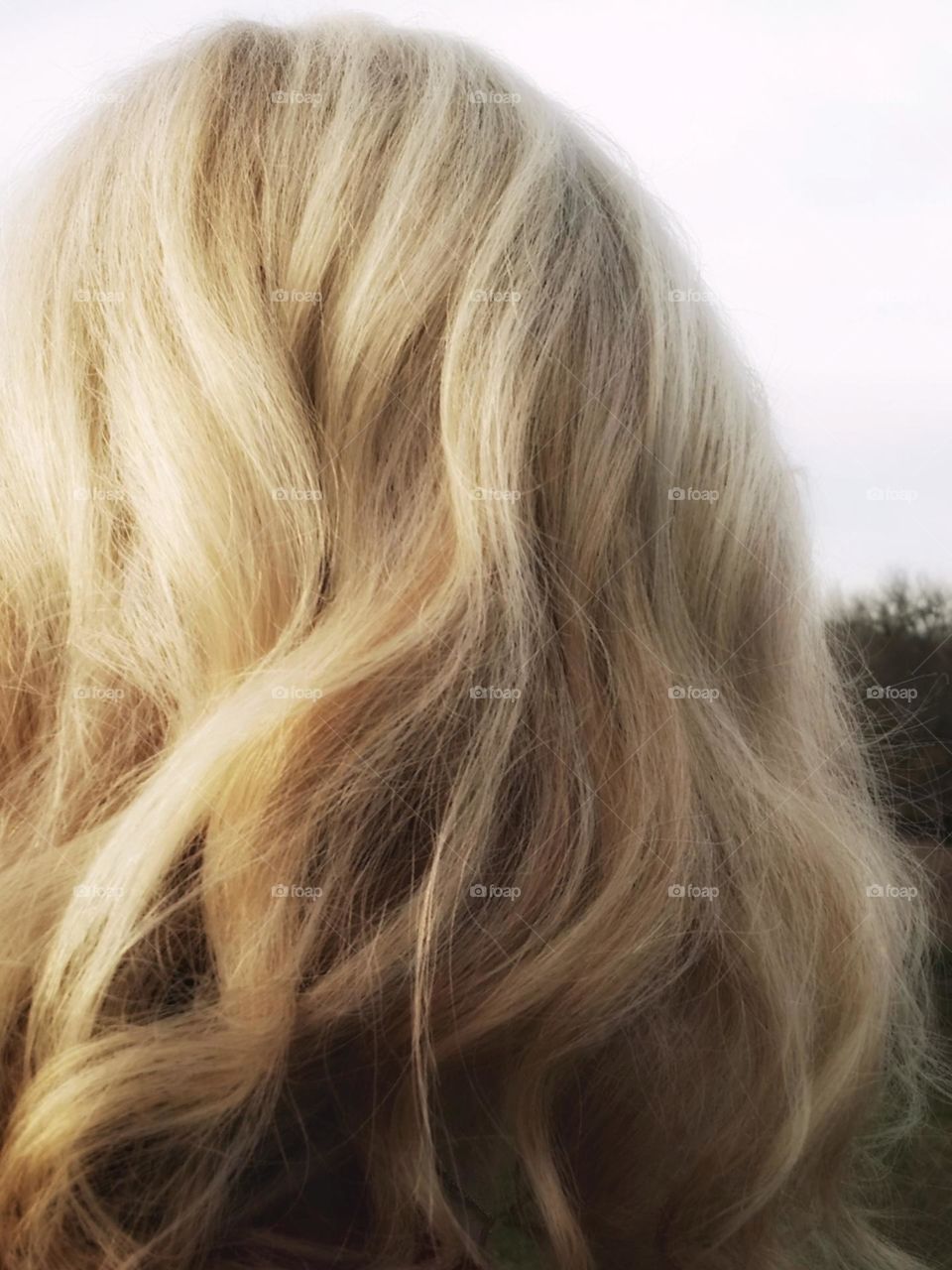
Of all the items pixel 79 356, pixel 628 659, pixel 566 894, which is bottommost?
pixel 566 894

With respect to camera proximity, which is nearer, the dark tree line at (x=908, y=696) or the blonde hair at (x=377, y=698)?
the blonde hair at (x=377, y=698)

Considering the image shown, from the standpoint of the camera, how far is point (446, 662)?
0.66 m

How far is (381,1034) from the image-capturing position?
26.2 inches

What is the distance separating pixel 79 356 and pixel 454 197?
24 centimetres

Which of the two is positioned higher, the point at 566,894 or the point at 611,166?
the point at 611,166

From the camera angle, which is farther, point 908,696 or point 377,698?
point 908,696

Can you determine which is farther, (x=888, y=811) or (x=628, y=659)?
(x=888, y=811)

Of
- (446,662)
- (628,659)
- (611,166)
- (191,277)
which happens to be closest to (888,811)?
(628,659)

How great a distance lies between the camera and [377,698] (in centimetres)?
65

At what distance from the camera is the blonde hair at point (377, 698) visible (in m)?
0.64

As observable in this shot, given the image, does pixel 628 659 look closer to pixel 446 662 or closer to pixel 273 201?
pixel 446 662

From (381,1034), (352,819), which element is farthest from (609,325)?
(381,1034)

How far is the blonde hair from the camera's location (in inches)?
25.1

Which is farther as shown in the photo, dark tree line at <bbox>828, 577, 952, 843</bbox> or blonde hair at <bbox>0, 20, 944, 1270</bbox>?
dark tree line at <bbox>828, 577, 952, 843</bbox>
